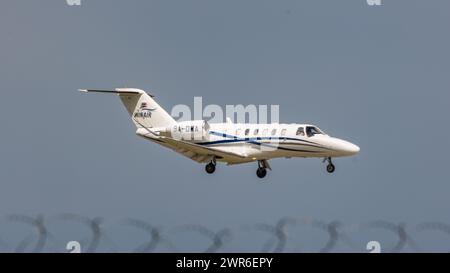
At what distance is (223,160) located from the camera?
239 ft

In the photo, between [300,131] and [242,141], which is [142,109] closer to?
[242,141]

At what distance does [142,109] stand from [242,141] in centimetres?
699

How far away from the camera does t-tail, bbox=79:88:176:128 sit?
249 feet

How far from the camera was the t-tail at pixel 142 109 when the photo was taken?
75.8 metres

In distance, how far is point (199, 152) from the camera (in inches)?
2859

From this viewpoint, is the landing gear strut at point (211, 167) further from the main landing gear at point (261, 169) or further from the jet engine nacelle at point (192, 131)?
the main landing gear at point (261, 169)

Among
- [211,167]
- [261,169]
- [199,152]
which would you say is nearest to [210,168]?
[211,167]

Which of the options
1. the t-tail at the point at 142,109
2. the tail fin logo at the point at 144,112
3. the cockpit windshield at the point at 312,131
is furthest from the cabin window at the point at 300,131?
the tail fin logo at the point at 144,112

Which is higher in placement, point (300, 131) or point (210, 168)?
point (300, 131)

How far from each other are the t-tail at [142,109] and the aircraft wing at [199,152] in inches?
96.4

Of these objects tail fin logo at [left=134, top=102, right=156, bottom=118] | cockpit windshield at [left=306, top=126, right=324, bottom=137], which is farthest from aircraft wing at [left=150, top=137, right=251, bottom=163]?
cockpit windshield at [left=306, top=126, right=324, bottom=137]
